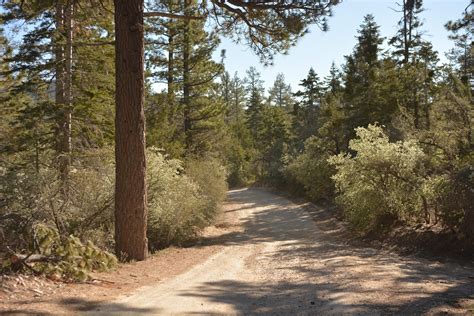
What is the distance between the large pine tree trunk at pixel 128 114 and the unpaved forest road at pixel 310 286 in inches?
80.6

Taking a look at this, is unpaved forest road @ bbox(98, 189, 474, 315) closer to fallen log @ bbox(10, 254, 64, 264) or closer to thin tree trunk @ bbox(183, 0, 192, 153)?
fallen log @ bbox(10, 254, 64, 264)

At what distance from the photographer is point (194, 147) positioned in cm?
2639

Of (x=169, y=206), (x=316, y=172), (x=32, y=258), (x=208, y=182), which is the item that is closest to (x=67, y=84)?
(x=169, y=206)

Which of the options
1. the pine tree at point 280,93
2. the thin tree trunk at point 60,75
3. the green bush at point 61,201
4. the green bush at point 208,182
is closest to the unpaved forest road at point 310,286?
the green bush at point 61,201

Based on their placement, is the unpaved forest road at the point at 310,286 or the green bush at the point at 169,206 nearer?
the unpaved forest road at the point at 310,286

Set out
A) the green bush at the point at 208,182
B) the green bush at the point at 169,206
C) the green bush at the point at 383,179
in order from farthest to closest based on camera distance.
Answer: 1. the green bush at the point at 208,182
2. the green bush at the point at 383,179
3. the green bush at the point at 169,206

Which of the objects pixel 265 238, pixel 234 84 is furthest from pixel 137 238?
pixel 234 84

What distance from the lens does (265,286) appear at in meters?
7.68

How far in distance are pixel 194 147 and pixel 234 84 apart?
55.8m

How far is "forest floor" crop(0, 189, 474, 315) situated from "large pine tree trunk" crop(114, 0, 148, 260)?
53.0 inches

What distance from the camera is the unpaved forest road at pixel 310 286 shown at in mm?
5797

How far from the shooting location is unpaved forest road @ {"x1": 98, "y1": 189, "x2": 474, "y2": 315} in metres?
5.80

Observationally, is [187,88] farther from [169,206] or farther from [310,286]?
[310,286]

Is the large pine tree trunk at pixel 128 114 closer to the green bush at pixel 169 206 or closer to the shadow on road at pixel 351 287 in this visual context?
the shadow on road at pixel 351 287
